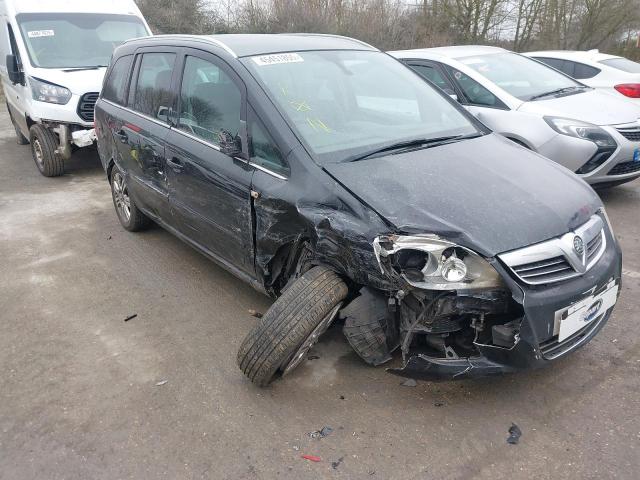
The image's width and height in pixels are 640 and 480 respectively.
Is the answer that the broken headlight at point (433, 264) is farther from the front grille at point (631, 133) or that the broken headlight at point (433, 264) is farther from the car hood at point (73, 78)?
the car hood at point (73, 78)

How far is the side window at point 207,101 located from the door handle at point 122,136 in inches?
37.3

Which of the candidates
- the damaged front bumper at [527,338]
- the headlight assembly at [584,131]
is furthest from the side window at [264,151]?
the headlight assembly at [584,131]

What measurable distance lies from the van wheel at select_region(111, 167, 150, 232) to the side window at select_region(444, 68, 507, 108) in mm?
→ 3734

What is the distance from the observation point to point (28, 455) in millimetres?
2557

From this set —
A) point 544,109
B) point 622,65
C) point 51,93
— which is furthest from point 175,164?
point 622,65

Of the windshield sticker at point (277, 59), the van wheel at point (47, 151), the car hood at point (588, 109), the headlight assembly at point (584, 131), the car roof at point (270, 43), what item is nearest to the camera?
the windshield sticker at point (277, 59)

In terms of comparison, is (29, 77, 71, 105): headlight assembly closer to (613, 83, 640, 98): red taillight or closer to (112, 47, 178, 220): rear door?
(112, 47, 178, 220): rear door

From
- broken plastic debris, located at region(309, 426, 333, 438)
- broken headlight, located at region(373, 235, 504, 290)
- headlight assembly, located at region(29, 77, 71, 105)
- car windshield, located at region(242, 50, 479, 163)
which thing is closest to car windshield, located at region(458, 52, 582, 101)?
car windshield, located at region(242, 50, 479, 163)

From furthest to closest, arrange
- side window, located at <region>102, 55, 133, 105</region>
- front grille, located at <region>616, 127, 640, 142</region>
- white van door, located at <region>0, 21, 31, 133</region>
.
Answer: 1. white van door, located at <region>0, 21, 31, 133</region>
2. front grille, located at <region>616, 127, 640, 142</region>
3. side window, located at <region>102, 55, 133, 105</region>

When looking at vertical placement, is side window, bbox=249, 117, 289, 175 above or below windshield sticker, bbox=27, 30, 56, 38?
below

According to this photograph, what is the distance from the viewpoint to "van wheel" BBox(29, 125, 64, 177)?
Result: 7.10 meters

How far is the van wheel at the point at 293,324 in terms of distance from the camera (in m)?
2.66

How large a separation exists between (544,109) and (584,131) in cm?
48

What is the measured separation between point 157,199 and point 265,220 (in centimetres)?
156
